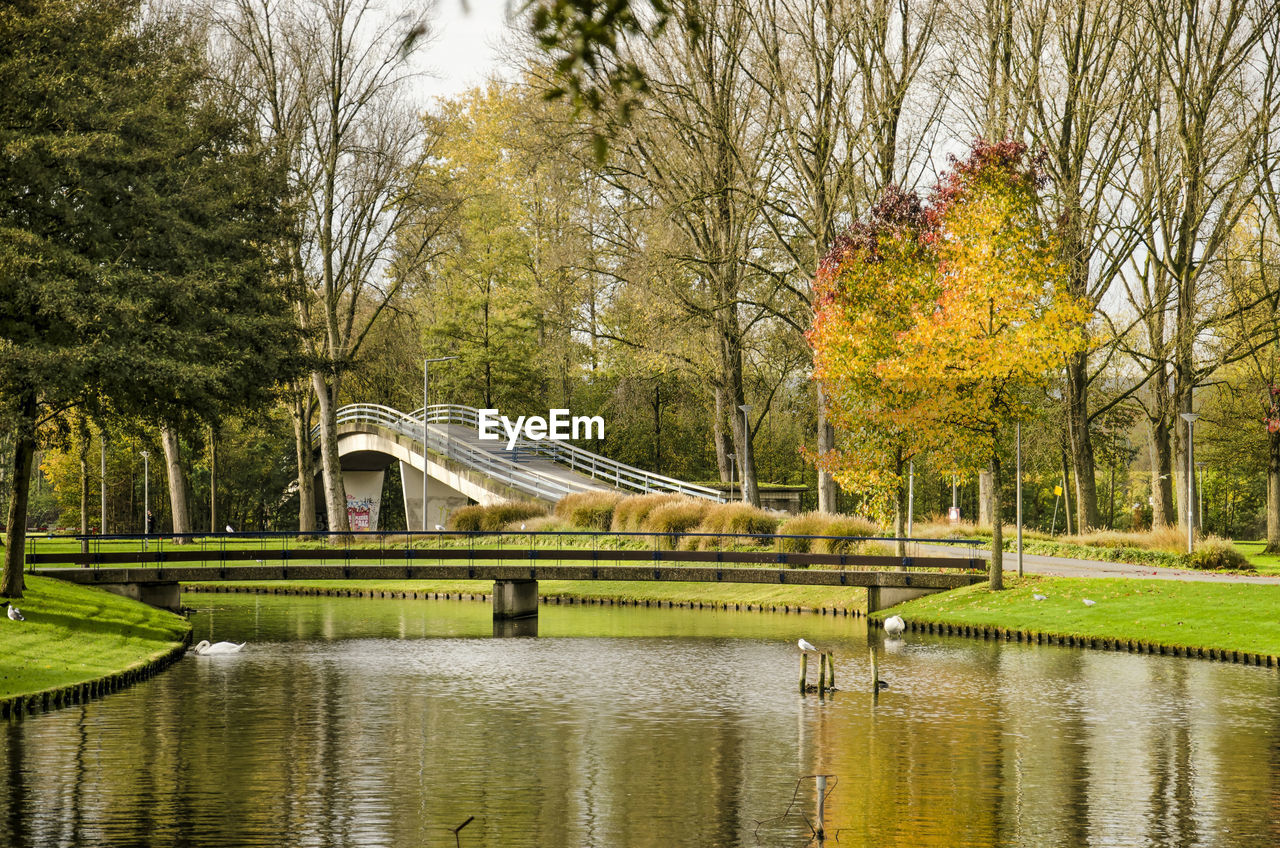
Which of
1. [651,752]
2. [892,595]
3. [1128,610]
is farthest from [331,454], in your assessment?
[651,752]

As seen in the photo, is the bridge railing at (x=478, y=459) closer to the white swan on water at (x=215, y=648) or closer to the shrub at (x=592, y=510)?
the shrub at (x=592, y=510)

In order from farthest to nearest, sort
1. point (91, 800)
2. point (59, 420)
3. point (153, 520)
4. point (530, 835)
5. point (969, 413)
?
point (153, 520)
point (969, 413)
point (59, 420)
point (91, 800)
point (530, 835)

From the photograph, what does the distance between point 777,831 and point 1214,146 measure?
3776 cm

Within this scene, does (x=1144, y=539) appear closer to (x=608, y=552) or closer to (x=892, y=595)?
(x=892, y=595)

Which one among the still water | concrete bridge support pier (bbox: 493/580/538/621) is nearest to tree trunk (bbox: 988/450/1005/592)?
the still water

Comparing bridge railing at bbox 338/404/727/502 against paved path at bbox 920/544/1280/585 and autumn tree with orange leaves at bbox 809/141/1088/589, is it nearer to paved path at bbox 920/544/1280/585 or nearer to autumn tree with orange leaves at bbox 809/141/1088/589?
paved path at bbox 920/544/1280/585

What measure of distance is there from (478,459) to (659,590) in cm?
1827

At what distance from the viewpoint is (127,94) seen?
98.3 ft

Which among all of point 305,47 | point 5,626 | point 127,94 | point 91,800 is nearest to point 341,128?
point 305,47

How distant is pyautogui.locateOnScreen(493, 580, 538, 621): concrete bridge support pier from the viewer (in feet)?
129

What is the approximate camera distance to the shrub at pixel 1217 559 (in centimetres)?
3884

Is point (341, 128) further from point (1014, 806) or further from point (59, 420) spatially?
point (1014, 806)

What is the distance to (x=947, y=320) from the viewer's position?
111ft

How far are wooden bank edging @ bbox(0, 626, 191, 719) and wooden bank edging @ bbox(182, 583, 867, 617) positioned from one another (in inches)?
781
